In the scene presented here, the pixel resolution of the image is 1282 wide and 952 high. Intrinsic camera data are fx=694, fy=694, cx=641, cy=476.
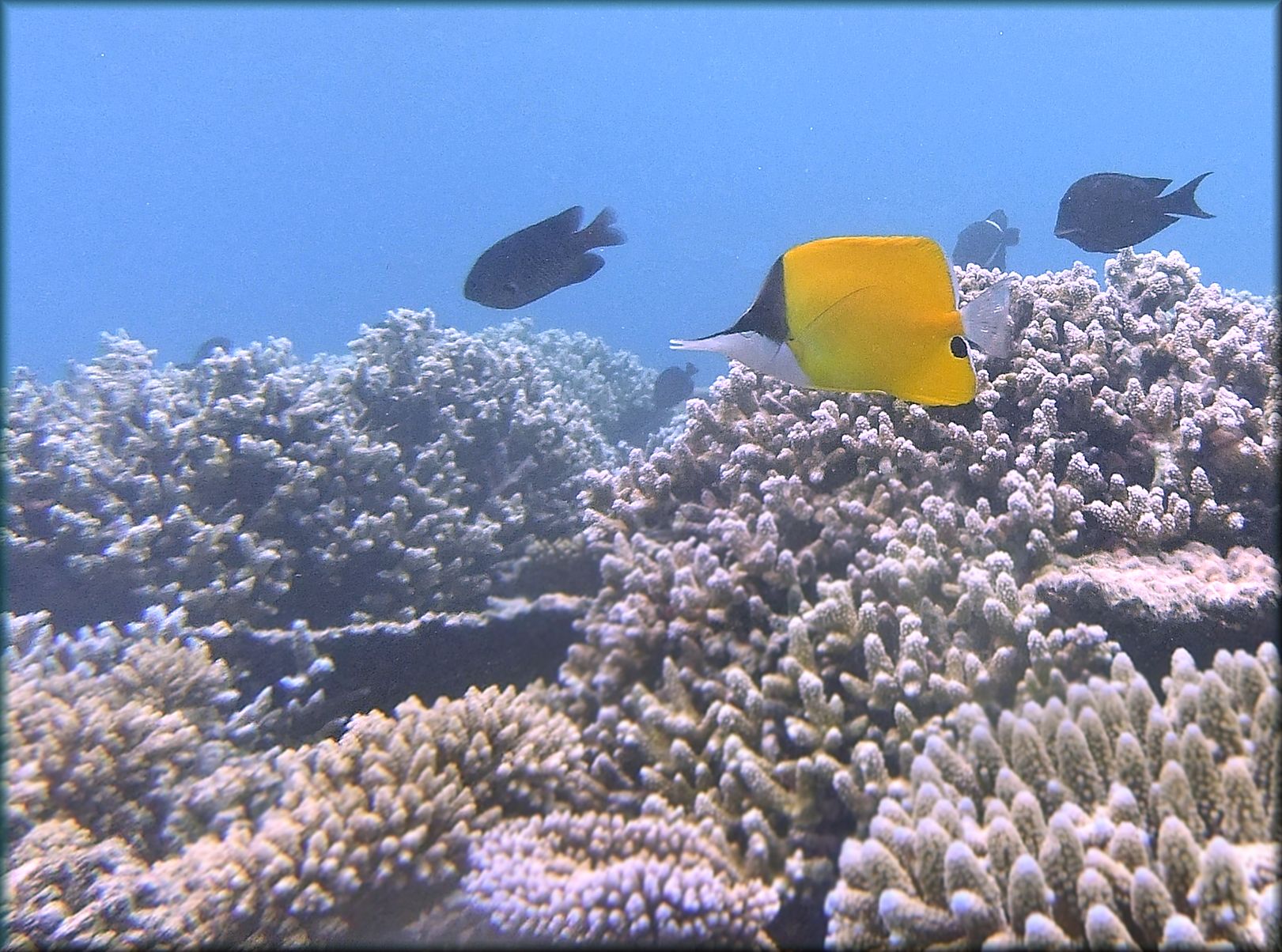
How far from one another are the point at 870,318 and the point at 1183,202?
399 cm

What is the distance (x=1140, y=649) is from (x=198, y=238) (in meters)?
134

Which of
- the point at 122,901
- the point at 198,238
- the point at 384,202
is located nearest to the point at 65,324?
the point at 198,238

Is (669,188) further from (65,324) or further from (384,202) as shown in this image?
(65,324)

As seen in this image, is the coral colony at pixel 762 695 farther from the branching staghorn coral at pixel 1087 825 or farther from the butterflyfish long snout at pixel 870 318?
the butterflyfish long snout at pixel 870 318

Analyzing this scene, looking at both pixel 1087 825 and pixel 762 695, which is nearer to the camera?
pixel 1087 825

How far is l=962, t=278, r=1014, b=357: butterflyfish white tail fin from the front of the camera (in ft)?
6.76

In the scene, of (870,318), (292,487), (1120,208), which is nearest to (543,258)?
(292,487)

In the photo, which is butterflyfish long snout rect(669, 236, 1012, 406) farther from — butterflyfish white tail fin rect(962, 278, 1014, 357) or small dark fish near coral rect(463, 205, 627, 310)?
small dark fish near coral rect(463, 205, 627, 310)

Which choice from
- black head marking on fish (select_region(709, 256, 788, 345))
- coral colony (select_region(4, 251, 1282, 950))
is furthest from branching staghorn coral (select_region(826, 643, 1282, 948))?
black head marking on fish (select_region(709, 256, 788, 345))

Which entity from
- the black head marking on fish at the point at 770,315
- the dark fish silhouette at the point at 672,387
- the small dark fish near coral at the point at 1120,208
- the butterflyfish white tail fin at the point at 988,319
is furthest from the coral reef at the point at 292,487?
the small dark fish near coral at the point at 1120,208

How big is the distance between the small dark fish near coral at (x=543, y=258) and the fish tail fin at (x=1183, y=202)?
3593 millimetres

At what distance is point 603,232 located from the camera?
192 inches

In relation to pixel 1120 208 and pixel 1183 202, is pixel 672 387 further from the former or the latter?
pixel 1183 202

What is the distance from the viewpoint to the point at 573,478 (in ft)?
16.7
